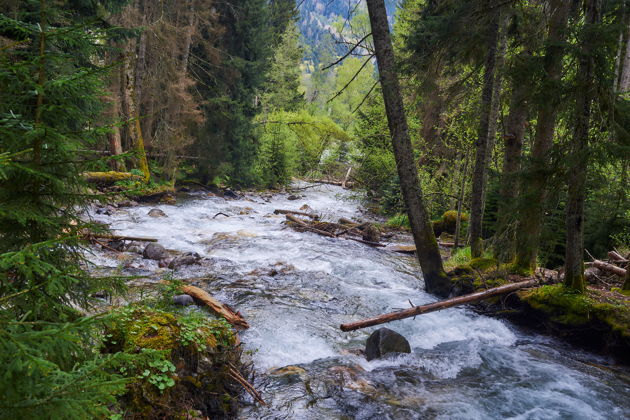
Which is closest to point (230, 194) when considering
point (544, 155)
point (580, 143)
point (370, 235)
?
point (370, 235)

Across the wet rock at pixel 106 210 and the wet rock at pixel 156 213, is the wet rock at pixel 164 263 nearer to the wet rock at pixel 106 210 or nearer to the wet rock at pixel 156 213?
the wet rock at pixel 106 210

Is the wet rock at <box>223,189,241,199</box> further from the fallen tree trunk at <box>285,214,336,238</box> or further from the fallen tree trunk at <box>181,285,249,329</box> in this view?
the fallen tree trunk at <box>181,285,249,329</box>

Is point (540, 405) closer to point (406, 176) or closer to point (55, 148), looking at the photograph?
point (406, 176)

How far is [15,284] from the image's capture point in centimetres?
270

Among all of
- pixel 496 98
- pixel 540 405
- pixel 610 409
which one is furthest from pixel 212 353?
pixel 496 98

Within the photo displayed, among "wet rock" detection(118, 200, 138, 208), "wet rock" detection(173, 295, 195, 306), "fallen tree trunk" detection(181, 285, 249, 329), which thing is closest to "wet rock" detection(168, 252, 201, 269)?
"fallen tree trunk" detection(181, 285, 249, 329)

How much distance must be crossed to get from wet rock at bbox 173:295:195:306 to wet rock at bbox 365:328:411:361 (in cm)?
291

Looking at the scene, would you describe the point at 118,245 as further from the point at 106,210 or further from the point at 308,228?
the point at 308,228

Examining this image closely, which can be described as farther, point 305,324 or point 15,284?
point 305,324

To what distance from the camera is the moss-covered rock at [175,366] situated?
3119mm

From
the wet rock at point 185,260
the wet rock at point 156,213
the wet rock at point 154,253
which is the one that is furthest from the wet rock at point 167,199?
the wet rock at point 185,260

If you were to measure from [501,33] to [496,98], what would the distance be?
1.43 m

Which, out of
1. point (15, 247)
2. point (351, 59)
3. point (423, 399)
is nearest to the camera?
point (15, 247)

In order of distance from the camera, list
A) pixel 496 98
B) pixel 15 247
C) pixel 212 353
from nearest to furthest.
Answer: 1. pixel 15 247
2. pixel 212 353
3. pixel 496 98
